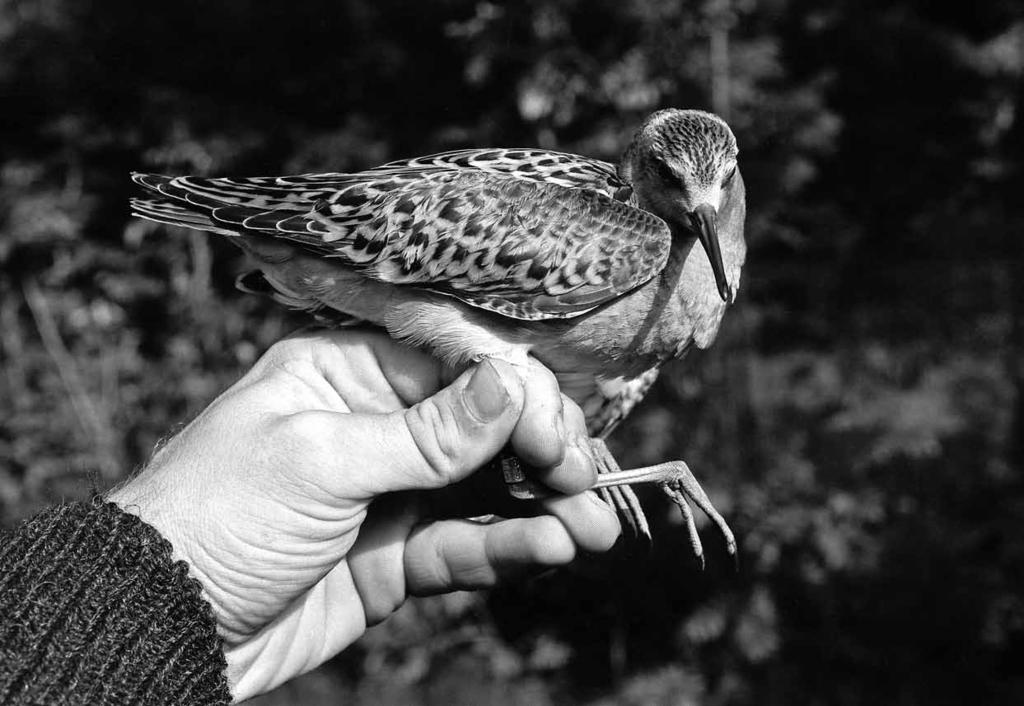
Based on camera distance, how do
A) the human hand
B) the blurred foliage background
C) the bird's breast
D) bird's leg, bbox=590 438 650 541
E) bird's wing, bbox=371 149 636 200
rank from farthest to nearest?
the blurred foliage background → bird's leg, bbox=590 438 650 541 → bird's wing, bbox=371 149 636 200 → the bird's breast → the human hand

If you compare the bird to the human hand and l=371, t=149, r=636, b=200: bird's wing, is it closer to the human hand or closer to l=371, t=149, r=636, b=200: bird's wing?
l=371, t=149, r=636, b=200: bird's wing

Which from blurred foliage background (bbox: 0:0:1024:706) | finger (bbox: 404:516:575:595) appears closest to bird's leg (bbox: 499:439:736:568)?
finger (bbox: 404:516:575:595)

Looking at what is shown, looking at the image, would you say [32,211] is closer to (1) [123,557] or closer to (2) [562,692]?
(2) [562,692]

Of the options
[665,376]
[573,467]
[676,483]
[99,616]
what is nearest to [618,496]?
[676,483]

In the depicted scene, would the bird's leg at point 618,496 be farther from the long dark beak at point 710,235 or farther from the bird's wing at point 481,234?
the long dark beak at point 710,235

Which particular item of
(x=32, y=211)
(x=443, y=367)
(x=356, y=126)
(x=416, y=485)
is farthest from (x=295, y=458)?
(x=32, y=211)

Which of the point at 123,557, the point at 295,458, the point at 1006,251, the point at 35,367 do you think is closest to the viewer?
the point at 123,557

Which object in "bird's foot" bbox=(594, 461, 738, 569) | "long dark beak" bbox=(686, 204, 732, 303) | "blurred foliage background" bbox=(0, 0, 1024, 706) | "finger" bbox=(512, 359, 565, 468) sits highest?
"long dark beak" bbox=(686, 204, 732, 303)
